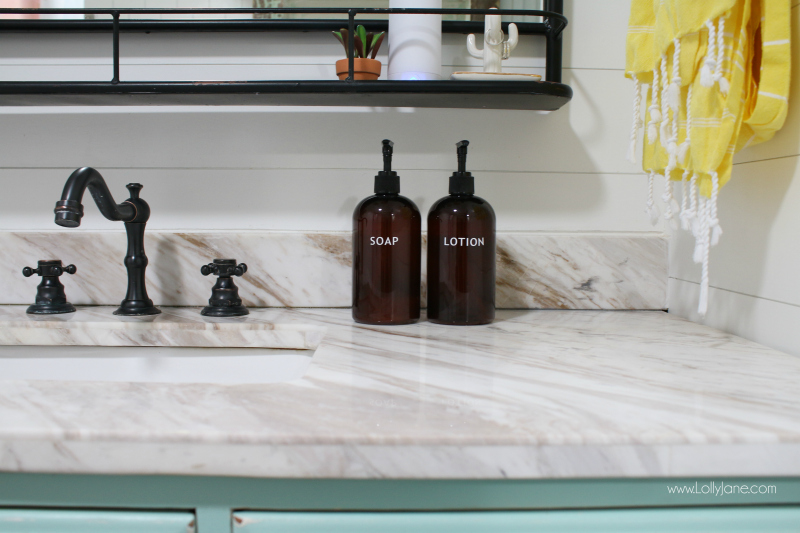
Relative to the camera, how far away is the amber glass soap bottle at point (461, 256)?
0.72 meters

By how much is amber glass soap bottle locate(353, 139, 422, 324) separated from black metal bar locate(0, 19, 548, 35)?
0.27 metres

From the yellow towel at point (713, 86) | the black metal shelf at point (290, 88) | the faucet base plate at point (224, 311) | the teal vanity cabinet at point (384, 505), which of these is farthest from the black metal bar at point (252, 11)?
the teal vanity cabinet at point (384, 505)

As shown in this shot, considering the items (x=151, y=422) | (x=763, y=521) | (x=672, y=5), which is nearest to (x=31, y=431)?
(x=151, y=422)

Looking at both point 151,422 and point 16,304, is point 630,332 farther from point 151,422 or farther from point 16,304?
point 16,304

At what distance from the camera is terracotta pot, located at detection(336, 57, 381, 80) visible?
2.54 feet

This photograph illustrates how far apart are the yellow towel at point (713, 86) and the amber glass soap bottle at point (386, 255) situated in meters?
0.33

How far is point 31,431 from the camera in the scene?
0.37 meters

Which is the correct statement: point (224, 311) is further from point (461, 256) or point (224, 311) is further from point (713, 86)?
point (713, 86)

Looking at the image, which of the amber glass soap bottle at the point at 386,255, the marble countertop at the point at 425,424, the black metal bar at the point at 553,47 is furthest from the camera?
the black metal bar at the point at 553,47

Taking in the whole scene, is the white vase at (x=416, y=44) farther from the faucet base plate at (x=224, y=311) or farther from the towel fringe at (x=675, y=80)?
the faucet base plate at (x=224, y=311)

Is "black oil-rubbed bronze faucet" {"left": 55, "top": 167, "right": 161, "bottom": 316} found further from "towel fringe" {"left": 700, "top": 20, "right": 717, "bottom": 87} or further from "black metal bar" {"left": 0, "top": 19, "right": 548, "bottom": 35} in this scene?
"towel fringe" {"left": 700, "top": 20, "right": 717, "bottom": 87}

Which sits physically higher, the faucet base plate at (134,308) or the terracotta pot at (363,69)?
the terracotta pot at (363,69)

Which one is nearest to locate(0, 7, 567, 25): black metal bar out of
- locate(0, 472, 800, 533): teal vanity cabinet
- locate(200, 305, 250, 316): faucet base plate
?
locate(200, 305, 250, 316): faucet base plate

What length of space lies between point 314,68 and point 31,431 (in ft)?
2.27
